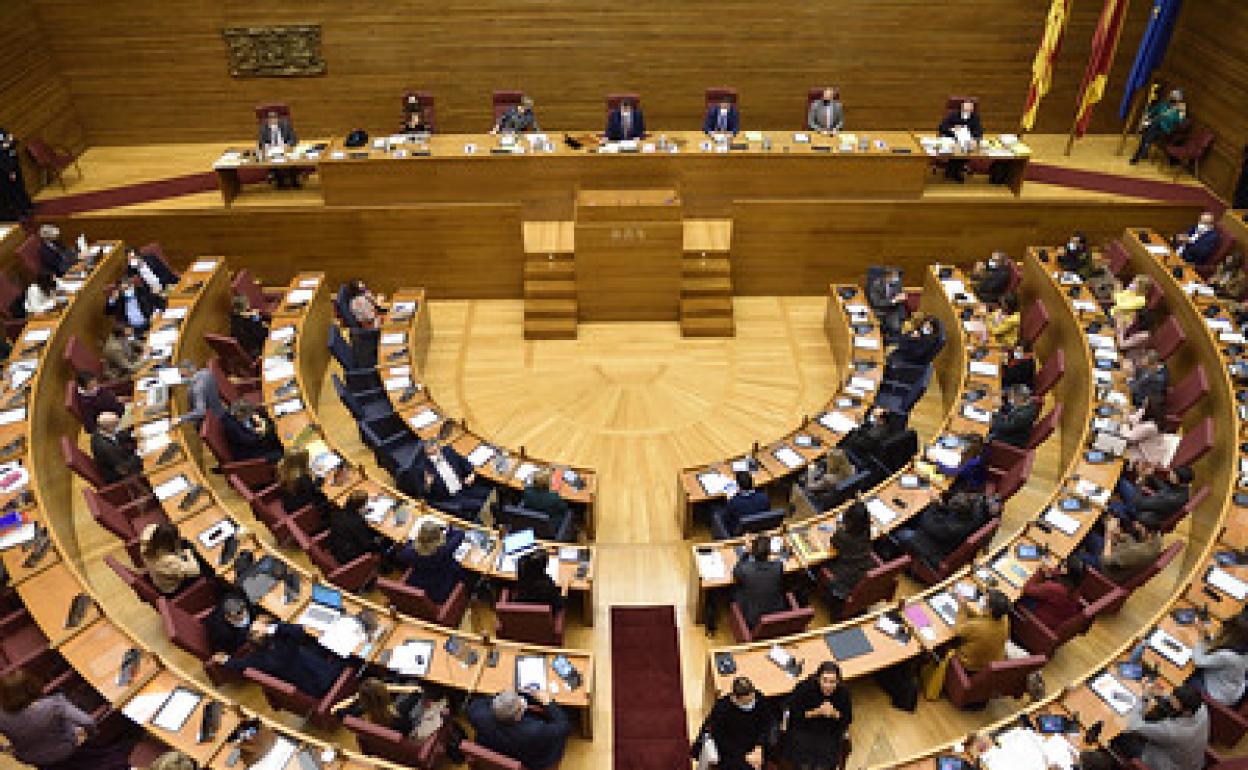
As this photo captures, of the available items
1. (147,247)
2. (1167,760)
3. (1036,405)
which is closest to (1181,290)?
(1036,405)

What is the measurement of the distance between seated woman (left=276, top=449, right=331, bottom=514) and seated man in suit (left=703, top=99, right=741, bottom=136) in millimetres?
7981

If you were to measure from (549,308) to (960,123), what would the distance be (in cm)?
686

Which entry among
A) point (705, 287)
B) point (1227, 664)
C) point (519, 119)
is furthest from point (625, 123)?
point (1227, 664)

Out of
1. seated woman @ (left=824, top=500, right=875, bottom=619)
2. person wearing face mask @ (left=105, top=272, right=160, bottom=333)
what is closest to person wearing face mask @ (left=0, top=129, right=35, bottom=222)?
person wearing face mask @ (left=105, top=272, right=160, bottom=333)

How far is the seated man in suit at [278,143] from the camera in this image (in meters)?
12.8

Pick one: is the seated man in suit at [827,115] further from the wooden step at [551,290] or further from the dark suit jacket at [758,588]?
the dark suit jacket at [758,588]

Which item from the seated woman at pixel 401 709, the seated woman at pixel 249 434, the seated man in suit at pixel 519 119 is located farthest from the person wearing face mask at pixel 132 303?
the seated woman at pixel 401 709

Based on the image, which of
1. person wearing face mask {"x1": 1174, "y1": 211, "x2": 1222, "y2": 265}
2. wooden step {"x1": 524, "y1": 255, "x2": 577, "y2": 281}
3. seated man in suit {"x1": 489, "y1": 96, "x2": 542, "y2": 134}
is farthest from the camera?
seated man in suit {"x1": 489, "y1": 96, "x2": 542, "y2": 134}

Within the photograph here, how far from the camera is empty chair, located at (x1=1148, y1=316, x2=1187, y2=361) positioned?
1007cm

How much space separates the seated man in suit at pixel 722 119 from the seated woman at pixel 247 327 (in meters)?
7.02

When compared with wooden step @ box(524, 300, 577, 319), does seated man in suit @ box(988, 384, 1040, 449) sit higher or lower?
higher

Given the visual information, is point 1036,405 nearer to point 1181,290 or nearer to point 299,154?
point 1181,290

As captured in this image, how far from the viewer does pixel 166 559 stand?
7.17 metres

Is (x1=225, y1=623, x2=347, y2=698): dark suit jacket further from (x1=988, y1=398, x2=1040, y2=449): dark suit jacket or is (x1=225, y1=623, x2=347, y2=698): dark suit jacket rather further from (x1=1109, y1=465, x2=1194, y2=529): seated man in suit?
(x1=1109, y1=465, x2=1194, y2=529): seated man in suit
